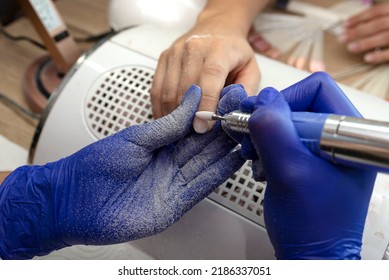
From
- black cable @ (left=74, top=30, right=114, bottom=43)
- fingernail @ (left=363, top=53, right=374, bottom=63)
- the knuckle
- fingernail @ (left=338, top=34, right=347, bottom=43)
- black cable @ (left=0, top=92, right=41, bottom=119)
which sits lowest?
fingernail @ (left=363, top=53, right=374, bottom=63)

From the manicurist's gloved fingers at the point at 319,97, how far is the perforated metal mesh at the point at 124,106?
0.13 meters

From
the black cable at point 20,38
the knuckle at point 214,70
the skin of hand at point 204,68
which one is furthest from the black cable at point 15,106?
the knuckle at point 214,70

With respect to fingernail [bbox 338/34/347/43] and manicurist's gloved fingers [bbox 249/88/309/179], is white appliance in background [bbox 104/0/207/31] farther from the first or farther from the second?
manicurist's gloved fingers [bbox 249/88/309/179]

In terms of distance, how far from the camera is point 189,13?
101cm

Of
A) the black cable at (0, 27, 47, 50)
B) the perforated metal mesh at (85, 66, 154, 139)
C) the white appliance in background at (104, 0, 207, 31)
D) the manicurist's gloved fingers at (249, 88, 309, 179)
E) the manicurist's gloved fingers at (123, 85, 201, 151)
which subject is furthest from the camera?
the black cable at (0, 27, 47, 50)

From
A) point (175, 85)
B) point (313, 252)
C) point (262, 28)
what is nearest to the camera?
point (313, 252)

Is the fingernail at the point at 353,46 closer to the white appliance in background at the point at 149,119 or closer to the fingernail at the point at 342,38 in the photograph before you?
the fingernail at the point at 342,38

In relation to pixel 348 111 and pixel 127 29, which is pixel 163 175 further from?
pixel 127 29

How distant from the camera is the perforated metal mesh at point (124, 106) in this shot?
0.64 meters

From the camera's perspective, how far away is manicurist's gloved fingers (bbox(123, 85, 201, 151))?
0.56 meters

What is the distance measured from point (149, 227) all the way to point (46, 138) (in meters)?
0.32

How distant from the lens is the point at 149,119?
0.71m

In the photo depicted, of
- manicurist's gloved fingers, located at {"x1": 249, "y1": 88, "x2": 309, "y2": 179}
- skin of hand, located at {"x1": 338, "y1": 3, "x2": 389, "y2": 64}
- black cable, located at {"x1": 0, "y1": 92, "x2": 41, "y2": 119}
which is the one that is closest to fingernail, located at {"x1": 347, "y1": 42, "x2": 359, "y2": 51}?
skin of hand, located at {"x1": 338, "y1": 3, "x2": 389, "y2": 64}
